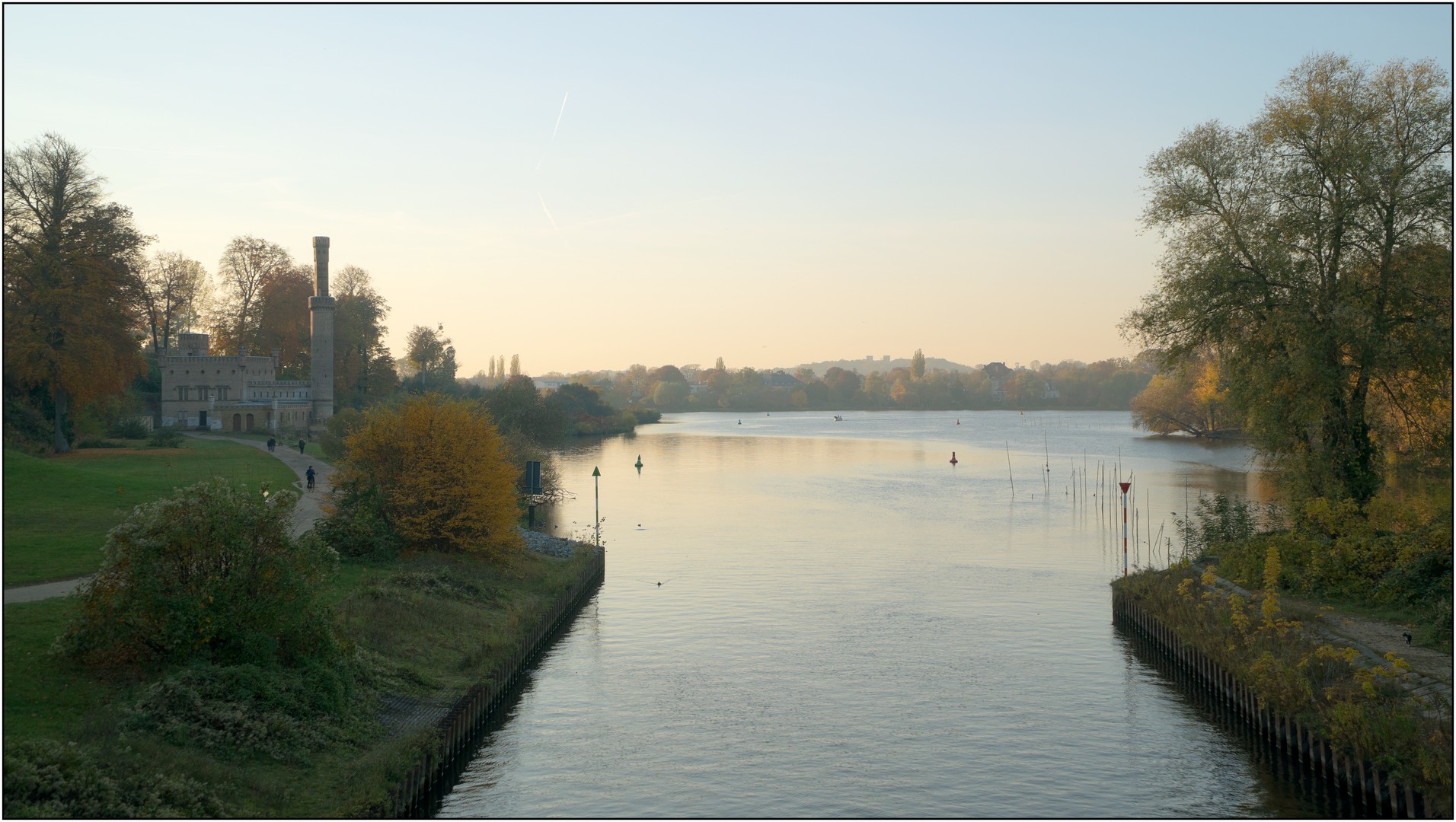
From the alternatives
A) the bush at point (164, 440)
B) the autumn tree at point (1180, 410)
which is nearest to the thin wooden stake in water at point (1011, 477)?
the autumn tree at point (1180, 410)

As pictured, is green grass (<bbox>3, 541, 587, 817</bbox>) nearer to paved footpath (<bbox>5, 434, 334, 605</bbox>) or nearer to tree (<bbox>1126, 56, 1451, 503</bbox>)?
paved footpath (<bbox>5, 434, 334, 605</bbox>)

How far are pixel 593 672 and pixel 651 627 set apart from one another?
510 centimetres

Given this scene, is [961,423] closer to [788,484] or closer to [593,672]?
[788,484]

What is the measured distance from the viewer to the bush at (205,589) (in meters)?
19.7

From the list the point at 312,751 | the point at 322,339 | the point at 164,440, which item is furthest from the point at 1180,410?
the point at 312,751

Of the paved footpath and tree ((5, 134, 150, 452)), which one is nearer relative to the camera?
the paved footpath

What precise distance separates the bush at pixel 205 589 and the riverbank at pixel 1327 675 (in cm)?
1977

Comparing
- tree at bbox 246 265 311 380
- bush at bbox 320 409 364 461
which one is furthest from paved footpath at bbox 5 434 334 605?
tree at bbox 246 265 311 380

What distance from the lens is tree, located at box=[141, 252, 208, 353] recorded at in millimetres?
107812

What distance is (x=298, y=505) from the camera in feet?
141

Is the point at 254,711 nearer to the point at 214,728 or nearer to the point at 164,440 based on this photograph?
the point at 214,728

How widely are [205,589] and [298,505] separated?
78.1ft

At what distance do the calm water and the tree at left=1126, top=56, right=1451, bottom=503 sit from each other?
9.05 metres

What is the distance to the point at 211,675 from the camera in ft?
64.2
